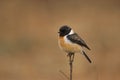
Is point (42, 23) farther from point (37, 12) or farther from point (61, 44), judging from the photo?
point (61, 44)

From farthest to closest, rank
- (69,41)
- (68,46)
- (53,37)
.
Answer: (53,37)
(69,41)
(68,46)

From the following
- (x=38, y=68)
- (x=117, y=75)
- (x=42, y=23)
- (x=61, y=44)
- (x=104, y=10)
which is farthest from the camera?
(x=104, y=10)

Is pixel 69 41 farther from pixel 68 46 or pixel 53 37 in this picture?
pixel 53 37

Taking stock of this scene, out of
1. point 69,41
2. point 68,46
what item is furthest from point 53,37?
point 68,46

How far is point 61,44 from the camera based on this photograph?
5.73 m

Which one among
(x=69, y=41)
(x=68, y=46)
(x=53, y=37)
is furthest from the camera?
(x=53, y=37)

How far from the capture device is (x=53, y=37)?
11312mm

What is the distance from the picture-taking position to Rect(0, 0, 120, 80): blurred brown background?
9656 mm

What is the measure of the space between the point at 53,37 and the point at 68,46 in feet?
18.3

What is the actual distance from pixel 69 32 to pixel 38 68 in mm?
4114

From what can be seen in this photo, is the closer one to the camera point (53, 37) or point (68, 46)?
point (68, 46)

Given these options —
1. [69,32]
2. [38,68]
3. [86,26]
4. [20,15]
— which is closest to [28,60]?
[38,68]

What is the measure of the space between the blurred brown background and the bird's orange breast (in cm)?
316

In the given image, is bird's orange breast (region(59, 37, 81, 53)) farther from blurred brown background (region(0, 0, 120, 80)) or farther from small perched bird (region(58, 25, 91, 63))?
blurred brown background (region(0, 0, 120, 80))
